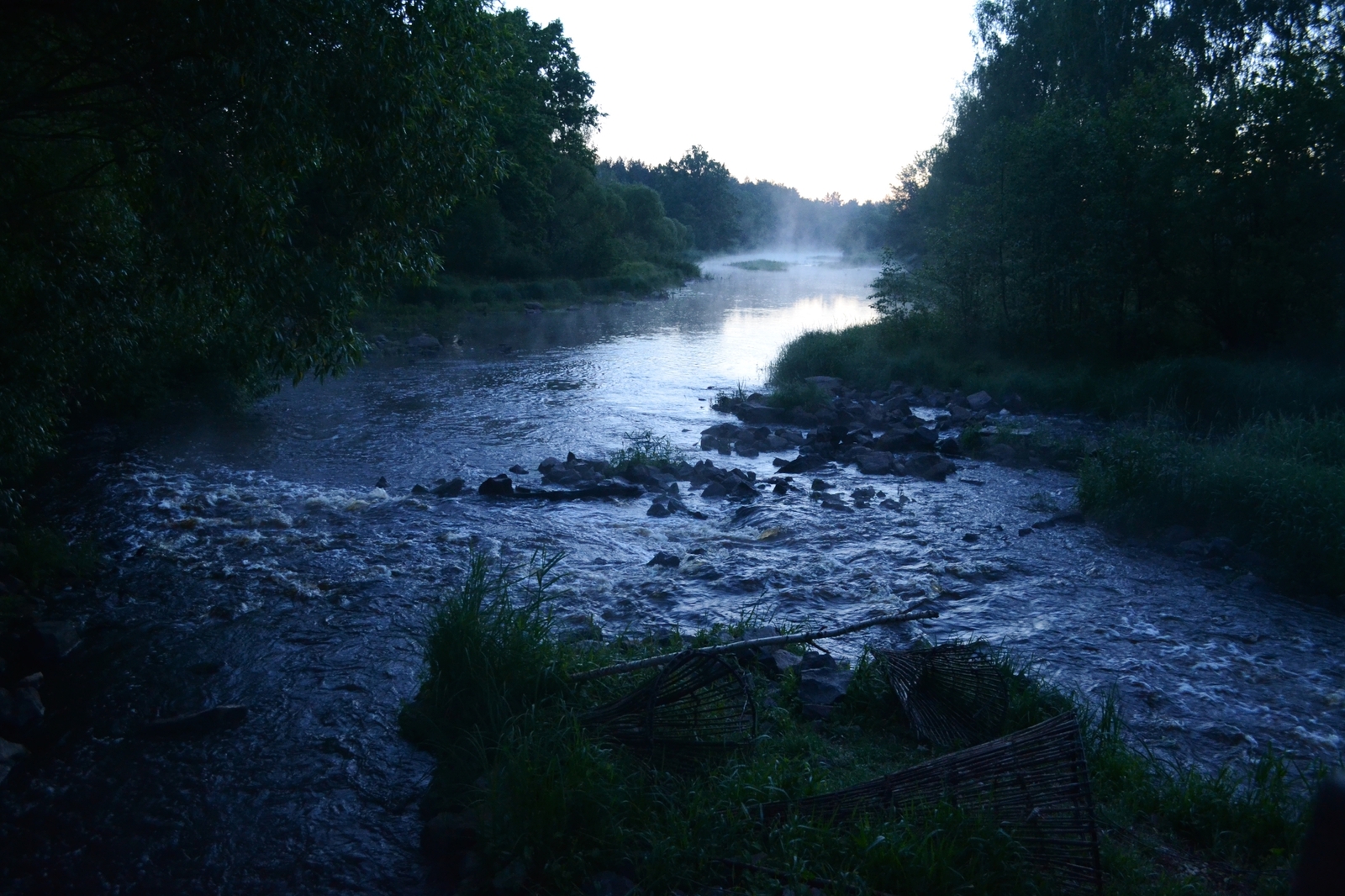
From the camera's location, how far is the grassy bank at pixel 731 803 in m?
3.88

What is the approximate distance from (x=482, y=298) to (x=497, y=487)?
85.5ft

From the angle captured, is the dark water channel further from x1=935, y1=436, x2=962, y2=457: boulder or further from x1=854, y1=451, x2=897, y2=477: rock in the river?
x1=935, y1=436, x2=962, y2=457: boulder

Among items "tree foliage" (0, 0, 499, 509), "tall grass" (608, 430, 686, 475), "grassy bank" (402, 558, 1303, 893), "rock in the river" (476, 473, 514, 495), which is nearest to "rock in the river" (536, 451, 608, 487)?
"tall grass" (608, 430, 686, 475)

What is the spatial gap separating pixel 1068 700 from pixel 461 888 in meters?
3.92

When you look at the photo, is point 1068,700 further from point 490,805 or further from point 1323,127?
point 1323,127

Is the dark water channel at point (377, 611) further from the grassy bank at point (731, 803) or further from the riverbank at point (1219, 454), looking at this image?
the riverbank at point (1219, 454)

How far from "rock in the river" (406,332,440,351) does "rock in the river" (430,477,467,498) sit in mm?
14918

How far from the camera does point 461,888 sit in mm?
4238

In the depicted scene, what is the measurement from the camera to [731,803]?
4.42m

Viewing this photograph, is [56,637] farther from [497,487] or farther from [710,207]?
[710,207]

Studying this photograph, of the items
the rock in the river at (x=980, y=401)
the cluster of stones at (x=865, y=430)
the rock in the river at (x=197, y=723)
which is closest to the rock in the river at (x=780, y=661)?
the rock in the river at (x=197, y=723)

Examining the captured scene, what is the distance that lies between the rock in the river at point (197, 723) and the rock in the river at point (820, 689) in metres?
3.81

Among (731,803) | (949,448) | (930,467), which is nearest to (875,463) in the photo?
(930,467)

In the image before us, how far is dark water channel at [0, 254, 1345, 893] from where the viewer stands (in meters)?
4.97
